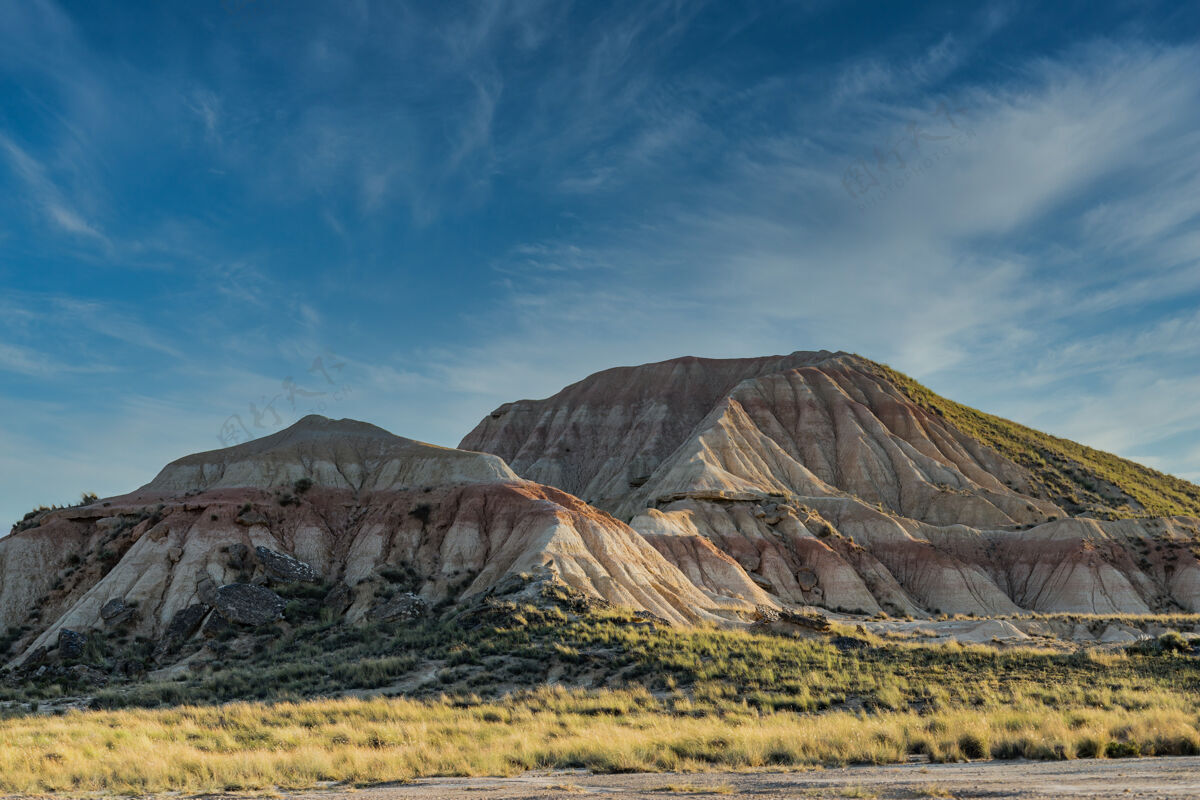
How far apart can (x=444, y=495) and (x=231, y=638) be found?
14.7 meters

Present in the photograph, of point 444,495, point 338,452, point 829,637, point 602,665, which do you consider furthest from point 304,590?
point 829,637

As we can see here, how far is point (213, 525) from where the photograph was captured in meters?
46.9

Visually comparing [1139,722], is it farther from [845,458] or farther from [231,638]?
[845,458]

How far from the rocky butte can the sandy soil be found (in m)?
22.1

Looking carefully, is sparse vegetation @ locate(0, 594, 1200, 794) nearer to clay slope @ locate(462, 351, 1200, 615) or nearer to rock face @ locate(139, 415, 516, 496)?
rock face @ locate(139, 415, 516, 496)

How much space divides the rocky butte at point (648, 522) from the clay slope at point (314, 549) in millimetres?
144

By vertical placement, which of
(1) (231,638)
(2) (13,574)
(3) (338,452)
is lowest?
(1) (231,638)

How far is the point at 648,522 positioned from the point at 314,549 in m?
22.6

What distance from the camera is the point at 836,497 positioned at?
253 feet

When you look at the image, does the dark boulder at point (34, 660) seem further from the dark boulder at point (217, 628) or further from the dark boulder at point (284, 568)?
the dark boulder at point (284, 568)

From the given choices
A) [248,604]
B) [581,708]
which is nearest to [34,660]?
[248,604]

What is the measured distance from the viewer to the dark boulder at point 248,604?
40438 millimetres

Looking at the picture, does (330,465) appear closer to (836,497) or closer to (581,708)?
(581,708)

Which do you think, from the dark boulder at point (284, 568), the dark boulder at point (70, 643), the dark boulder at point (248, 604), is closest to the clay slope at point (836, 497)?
the dark boulder at point (284, 568)
